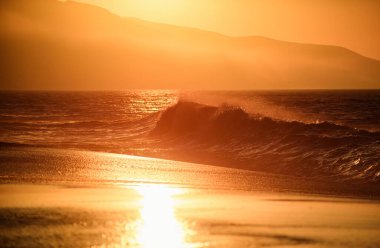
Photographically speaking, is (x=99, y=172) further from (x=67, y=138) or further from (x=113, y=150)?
(x=67, y=138)

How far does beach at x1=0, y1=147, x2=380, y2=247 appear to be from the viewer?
1003 cm

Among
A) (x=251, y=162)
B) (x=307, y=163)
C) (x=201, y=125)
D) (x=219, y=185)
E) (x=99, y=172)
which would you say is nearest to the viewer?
(x=219, y=185)

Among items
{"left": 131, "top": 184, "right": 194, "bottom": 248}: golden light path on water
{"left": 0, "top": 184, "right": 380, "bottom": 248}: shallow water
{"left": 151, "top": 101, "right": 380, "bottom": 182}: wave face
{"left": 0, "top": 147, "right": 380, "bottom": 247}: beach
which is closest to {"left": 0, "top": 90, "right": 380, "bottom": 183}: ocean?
{"left": 151, "top": 101, "right": 380, "bottom": 182}: wave face

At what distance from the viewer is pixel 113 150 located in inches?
1116

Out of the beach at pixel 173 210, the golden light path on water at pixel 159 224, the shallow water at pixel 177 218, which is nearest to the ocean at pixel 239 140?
the beach at pixel 173 210

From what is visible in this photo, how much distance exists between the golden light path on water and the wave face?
7.50 meters

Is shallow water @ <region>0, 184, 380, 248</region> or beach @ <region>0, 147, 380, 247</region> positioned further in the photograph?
beach @ <region>0, 147, 380, 247</region>

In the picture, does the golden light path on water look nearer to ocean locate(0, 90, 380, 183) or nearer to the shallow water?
the shallow water

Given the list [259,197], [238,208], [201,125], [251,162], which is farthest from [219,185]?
[201,125]

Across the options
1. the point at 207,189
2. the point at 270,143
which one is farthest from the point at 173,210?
the point at 270,143

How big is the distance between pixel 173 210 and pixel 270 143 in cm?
A: 1489

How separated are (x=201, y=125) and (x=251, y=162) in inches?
465

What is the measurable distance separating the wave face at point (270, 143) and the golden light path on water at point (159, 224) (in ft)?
24.6

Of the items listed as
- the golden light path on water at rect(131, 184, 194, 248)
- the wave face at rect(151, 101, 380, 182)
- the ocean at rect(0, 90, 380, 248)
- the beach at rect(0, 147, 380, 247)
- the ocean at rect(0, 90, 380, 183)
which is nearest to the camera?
the golden light path on water at rect(131, 184, 194, 248)
